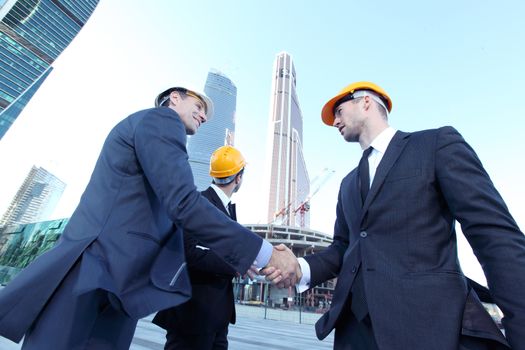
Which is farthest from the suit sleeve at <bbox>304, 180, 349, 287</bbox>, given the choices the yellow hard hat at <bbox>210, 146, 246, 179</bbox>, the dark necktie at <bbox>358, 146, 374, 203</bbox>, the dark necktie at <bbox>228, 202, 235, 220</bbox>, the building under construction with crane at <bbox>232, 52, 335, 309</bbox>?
the building under construction with crane at <bbox>232, 52, 335, 309</bbox>

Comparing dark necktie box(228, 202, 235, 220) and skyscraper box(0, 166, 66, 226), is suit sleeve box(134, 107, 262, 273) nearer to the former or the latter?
dark necktie box(228, 202, 235, 220)

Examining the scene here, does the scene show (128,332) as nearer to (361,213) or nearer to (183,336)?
(183,336)

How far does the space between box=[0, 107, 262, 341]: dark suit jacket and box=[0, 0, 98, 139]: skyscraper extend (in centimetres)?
8781

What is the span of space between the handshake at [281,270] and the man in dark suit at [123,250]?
0.37 ft

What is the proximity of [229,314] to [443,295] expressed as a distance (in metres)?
1.63

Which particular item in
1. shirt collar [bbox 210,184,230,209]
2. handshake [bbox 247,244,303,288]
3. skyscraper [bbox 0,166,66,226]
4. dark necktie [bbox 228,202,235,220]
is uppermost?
skyscraper [bbox 0,166,66,226]

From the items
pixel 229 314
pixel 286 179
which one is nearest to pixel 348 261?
pixel 229 314

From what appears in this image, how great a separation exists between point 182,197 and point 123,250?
378 millimetres

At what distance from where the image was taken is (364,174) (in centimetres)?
169

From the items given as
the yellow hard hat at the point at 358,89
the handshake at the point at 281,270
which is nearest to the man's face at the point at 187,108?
the yellow hard hat at the point at 358,89

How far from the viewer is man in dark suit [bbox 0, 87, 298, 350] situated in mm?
1173

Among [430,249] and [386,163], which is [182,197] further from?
[430,249]

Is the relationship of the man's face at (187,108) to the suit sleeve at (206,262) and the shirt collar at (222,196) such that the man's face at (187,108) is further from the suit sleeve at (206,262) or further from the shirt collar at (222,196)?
the suit sleeve at (206,262)

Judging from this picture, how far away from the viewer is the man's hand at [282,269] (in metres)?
1.80
